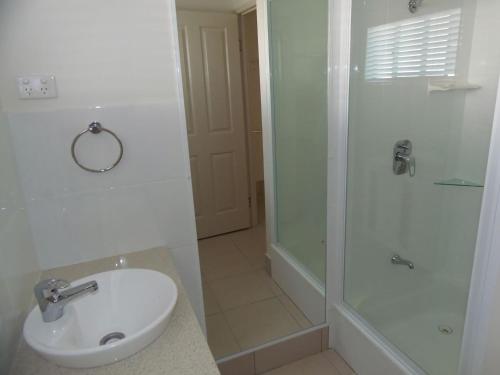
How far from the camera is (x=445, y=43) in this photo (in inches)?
61.3

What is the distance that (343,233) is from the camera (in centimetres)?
187

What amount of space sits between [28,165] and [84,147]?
0.19 metres

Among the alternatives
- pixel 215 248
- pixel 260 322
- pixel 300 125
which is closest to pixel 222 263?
pixel 215 248

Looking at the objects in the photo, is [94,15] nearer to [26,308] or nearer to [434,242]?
[26,308]

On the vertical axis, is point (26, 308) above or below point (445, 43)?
below

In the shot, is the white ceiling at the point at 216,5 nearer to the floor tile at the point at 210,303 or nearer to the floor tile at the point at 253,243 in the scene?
the floor tile at the point at 253,243

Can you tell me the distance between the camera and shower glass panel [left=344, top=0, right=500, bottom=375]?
60.4 inches

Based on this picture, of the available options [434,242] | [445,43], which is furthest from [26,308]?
[445,43]

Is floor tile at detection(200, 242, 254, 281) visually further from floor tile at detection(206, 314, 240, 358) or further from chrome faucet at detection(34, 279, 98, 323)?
chrome faucet at detection(34, 279, 98, 323)

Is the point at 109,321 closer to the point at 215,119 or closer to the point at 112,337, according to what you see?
the point at 112,337

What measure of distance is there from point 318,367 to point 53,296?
142 centimetres

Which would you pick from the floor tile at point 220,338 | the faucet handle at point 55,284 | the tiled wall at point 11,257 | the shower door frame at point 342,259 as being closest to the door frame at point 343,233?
the shower door frame at point 342,259

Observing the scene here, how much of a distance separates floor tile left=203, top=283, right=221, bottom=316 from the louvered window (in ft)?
5.14

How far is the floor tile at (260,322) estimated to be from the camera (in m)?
1.99
